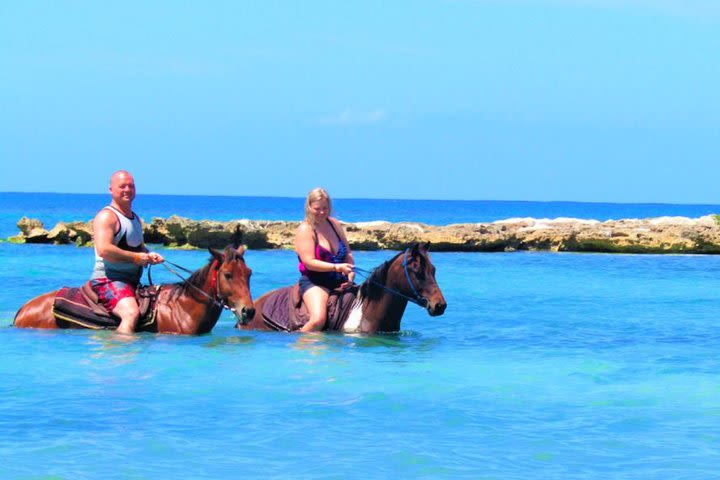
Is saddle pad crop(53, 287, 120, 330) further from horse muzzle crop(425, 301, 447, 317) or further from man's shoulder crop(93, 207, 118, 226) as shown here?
horse muzzle crop(425, 301, 447, 317)

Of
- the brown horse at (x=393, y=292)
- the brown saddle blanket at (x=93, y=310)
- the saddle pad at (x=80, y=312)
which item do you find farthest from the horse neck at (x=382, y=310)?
the saddle pad at (x=80, y=312)

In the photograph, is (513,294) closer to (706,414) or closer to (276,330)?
(276,330)

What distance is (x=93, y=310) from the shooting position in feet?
36.8

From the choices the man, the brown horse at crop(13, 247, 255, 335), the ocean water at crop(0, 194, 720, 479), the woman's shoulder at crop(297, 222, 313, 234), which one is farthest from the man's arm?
the woman's shoulder at crop(297, 222, 313, 234)

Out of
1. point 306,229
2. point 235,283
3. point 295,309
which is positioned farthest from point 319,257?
point 235,283

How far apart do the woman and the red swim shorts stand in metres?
1.84

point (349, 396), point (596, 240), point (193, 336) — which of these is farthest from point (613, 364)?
point (596, 240)

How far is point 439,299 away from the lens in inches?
438

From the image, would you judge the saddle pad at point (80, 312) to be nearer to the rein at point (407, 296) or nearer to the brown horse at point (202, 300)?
the brown horse at point (202, 300)

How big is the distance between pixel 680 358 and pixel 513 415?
14.1 feet

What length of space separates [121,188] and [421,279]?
3.21 meters

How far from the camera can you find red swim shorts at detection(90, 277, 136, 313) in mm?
11141

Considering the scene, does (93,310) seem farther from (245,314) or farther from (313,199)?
(313,199)

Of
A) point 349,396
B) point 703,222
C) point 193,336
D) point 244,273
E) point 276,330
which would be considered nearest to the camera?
point 349,396
